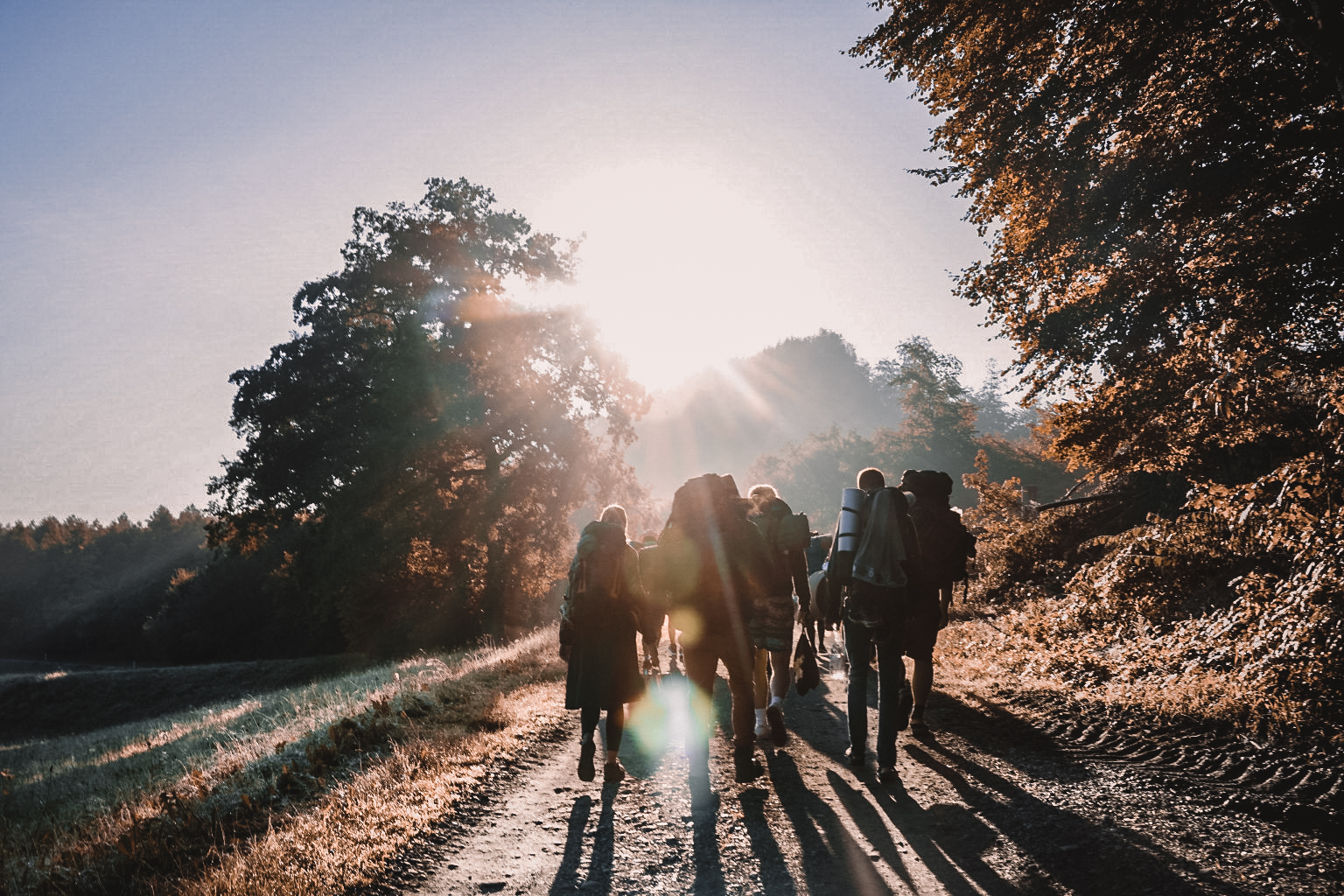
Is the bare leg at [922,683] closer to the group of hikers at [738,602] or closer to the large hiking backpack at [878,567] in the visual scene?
the group of hikers at [738,602]

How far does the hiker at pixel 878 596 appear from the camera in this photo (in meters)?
4.72

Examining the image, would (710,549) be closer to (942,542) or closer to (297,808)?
(942,542)

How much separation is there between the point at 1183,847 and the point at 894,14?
7317 mm

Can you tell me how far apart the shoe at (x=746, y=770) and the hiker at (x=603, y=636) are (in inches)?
34.2

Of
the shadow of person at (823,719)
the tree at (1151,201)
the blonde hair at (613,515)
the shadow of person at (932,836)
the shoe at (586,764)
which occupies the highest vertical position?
the tree at (1151,201)

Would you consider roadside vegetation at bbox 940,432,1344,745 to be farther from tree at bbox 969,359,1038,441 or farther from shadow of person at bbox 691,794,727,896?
tree at bbox 969,359,1038,441

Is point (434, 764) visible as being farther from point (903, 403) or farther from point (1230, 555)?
point (903, 403)

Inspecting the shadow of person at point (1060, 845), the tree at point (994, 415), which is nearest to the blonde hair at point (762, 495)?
the shadow of person at point (1060, 845)

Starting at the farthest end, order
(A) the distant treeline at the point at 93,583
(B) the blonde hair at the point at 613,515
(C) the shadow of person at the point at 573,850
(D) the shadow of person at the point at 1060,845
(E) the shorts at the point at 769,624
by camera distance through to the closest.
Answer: (A) the distant treeline at the point at 93,583 < (B) the blonde hair at the point at 613,515 < (E) the shorts at the point at 769,624 < (C) the shadow of person at the point at 573,850 < (D) the shadow of person at the point at 1060,845

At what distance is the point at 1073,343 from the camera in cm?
713

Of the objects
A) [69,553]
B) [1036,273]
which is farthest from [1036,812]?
[69,553]

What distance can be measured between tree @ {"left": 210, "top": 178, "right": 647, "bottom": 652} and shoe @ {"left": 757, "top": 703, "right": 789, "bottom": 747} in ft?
61.5

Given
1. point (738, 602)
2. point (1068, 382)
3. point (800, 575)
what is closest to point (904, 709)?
point (800, 575)

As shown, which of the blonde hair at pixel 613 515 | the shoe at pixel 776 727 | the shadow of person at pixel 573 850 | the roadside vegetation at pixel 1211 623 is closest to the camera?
the shadow of person at pixel 573 850
